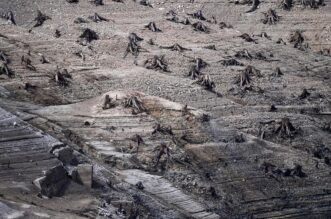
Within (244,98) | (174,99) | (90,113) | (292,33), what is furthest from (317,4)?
(90,113)

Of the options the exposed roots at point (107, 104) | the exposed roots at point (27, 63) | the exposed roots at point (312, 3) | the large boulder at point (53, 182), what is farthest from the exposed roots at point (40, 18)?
the large boulder at point (53, 182)

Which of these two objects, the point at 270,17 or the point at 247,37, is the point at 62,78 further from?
the point at 270,17

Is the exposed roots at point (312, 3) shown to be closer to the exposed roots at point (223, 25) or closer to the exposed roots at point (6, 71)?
the exposed roots at point (223, 25)

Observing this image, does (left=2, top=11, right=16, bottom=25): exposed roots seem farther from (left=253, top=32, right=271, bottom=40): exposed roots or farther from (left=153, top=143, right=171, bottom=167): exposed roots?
(left=153, top=143, right=171, bottom=167): exposed roots

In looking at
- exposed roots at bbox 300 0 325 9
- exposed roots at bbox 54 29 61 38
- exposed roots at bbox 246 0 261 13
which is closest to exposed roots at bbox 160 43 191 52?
exposed roots at bbox 54 29 61 38

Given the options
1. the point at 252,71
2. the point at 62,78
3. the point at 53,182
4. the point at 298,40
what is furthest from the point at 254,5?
the point at 53,182

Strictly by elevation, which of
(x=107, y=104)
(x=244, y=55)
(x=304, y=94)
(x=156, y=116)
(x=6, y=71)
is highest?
(x=6, y=71)
